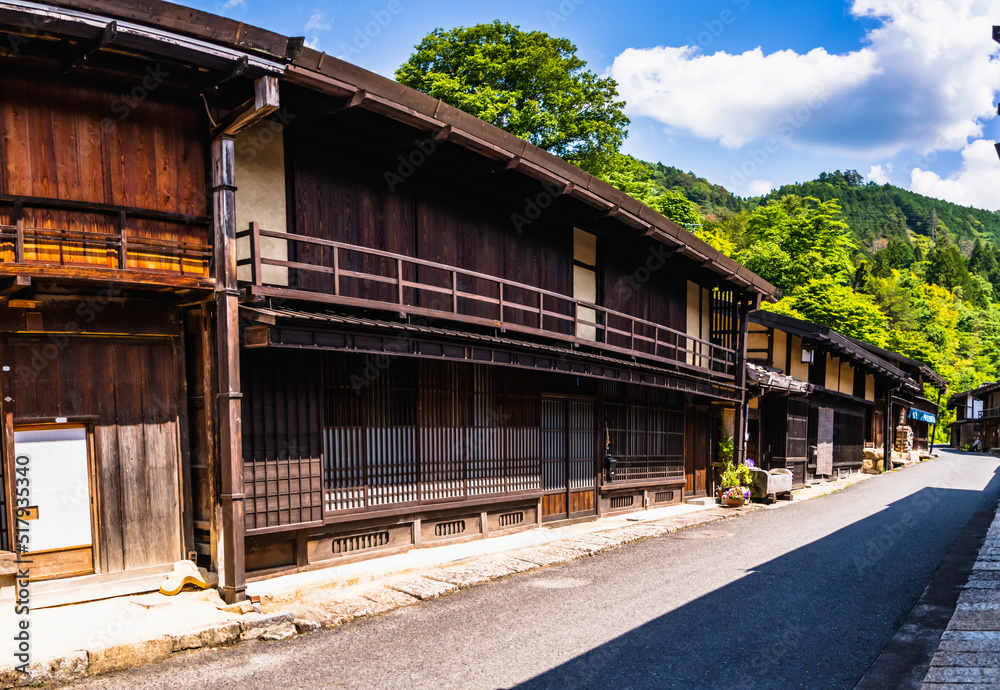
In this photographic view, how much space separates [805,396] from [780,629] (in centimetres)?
1775

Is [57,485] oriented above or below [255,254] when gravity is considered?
below

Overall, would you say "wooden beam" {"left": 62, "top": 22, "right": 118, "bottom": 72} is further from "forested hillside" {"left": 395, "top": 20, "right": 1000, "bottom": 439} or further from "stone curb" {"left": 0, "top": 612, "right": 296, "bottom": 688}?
"forested hillside" {"left": 395, "top": 20, "right": 1000, "bottom": 439}

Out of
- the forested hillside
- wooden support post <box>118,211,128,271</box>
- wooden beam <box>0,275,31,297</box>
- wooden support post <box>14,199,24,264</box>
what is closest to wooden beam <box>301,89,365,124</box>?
wooden support post <box>118,211,128,271</box>

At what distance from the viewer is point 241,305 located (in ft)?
27.6

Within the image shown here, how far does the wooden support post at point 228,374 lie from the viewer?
7980 millimetres

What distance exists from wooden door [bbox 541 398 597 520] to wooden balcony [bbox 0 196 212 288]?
8.19m

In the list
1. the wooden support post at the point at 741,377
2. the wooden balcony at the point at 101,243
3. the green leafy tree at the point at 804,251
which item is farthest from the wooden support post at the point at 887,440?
the wooden balcony at the point at 101,243

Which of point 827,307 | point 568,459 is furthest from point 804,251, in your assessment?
point 568,459

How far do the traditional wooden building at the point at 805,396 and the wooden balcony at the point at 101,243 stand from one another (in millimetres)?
16931

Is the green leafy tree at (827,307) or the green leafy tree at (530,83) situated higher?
the green leafy tree at (530,83)

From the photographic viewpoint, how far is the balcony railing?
877 cm

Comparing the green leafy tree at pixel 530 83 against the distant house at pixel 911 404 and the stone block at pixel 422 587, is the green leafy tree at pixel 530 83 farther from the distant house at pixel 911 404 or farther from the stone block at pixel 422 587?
the stone block at pixel 422 587

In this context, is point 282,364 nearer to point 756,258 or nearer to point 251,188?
point 251,188

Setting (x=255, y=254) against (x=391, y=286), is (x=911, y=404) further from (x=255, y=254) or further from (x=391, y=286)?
(x=255, y=254)
